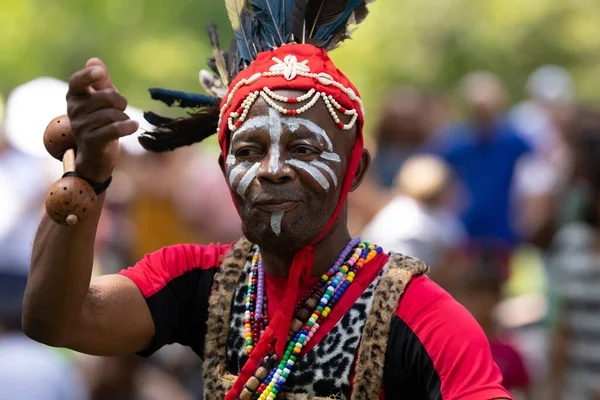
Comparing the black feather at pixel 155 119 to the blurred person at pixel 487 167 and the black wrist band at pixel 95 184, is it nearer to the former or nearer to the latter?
the black wrist band at pixel 95 184

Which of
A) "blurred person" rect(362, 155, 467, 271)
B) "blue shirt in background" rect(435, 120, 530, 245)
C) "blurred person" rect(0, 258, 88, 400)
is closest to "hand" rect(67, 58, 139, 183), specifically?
"blurred person" rect(0, 258, 88, 400)

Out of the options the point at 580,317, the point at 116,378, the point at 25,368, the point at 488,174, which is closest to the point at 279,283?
the point at 25,368

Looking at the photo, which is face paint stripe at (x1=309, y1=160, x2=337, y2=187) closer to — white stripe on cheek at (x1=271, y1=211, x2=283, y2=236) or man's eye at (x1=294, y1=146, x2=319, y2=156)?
man's eye at (x1=294, y1=146, x2=319, y2=156)

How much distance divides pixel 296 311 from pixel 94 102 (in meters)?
0.94

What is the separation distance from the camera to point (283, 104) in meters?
3.56

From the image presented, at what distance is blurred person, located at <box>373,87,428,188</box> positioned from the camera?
9.14 metres

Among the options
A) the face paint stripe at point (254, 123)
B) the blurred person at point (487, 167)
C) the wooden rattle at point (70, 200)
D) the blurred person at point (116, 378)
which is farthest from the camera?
the blurred person at point (487, 167)

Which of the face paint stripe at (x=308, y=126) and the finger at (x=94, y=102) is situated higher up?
the face paint stripe at (x=308, y=126)

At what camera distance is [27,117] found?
9984mm

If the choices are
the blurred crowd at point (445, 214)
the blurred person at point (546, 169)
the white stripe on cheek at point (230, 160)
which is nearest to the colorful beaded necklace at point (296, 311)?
the white stripe on cheek at point (230, 160)

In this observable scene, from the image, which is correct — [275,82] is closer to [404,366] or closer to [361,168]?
[361,168]

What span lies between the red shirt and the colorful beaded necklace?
0.03m

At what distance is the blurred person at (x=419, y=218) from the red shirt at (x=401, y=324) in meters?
3.77

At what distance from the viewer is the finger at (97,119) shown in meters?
3.29
